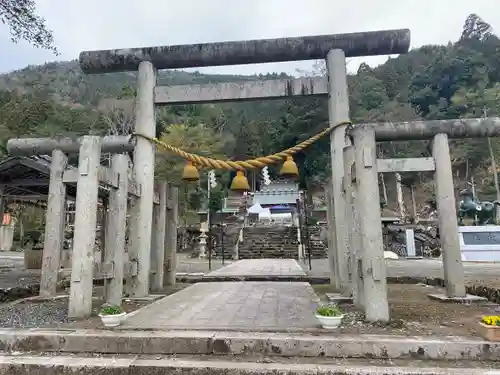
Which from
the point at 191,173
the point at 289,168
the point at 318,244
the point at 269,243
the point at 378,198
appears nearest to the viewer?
the point at 378,198

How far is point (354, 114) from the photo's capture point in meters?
40.3

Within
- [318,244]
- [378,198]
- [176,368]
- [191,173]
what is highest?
[191,173]

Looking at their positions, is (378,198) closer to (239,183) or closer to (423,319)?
(423,319)

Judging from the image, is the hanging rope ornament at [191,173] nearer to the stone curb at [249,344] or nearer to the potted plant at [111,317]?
the potted plant at [111,317]

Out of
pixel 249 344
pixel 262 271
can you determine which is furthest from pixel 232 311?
pixel 262 271

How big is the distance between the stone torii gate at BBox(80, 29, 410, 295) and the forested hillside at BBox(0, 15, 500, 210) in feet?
78.1

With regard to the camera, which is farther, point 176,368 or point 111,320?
point 111,320

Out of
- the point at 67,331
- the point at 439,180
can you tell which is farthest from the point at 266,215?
the point at 67,331

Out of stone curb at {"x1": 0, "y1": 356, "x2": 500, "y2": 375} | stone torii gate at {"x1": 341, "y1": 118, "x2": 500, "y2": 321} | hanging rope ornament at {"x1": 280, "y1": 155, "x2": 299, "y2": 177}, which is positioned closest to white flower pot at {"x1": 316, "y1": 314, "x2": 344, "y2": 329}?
stone torii gate at {"x1": 341, "y1": 118, "x2": 500, "y2": 321}

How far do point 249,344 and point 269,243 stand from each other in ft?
80.0

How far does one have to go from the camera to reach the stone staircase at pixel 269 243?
2700cm

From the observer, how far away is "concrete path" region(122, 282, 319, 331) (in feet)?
16.1

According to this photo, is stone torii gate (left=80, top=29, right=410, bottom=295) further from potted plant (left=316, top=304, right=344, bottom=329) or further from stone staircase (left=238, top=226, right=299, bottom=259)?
stone staircase (left=238, top=226, right=299, bottom=259)

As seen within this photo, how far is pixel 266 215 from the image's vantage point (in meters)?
35.0
